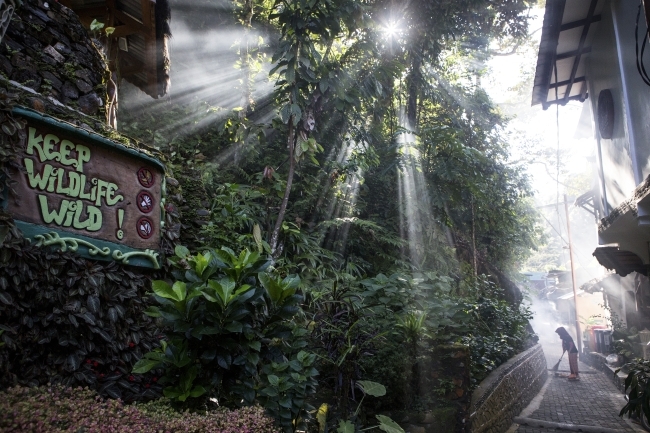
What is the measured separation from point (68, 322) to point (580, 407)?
1049 cm

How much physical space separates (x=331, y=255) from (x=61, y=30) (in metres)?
4.95

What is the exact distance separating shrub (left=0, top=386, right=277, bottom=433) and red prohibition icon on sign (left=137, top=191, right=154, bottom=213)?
5.70 ft

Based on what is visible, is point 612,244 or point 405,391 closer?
point 405,391

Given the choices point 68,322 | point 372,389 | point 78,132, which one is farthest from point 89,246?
point 372,389

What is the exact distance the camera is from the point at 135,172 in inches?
157

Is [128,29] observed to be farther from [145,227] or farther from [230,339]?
[230,339]

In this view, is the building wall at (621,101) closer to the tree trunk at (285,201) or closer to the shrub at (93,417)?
the tree trunk at (285,201)

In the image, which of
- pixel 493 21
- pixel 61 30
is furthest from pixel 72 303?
pixel 493 21

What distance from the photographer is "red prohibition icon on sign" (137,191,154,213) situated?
3998mm

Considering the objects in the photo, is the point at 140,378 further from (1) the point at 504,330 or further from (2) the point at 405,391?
(1) the point at 504,330

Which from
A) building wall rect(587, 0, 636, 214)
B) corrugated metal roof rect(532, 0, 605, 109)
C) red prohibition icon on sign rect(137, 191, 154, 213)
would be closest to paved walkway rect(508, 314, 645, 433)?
building wall rect(587, 0, 636, 214)

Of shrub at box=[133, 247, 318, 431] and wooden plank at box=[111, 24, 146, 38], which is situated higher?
wooden plank at box=[111, 24, 146, 38]

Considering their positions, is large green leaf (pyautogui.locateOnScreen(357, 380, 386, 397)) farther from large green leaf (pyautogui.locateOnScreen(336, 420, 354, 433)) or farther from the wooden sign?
the wooden sign

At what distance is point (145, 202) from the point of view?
4055 millimetres
